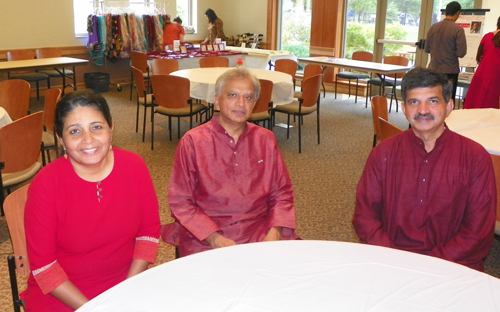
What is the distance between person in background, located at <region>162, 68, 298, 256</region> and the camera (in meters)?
2.16

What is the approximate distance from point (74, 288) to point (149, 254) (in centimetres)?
29

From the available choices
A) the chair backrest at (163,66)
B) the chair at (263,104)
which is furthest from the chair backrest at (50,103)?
the chair backrest at (163,66)

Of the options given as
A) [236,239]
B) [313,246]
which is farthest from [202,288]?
[236,239]

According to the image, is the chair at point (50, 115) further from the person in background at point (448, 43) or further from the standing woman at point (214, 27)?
the standing woman at point (214, 27)

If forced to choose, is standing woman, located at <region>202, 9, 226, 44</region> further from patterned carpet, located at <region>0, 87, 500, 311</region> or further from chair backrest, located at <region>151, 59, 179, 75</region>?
chair backrest, located at <region>151, 59, 179, 75</region>

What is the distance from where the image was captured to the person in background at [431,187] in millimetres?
1934

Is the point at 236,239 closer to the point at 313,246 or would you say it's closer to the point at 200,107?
the point at 313,246

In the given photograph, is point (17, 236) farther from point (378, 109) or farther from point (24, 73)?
point (24, 73)

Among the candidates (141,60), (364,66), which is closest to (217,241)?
(364,66)

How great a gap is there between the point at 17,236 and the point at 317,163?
3755 mm

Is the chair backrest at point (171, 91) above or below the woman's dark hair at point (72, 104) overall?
below

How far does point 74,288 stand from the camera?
165 centimetres

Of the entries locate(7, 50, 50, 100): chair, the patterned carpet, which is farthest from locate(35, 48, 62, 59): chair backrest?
the patterned carpet

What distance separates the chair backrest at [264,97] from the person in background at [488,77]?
8.13ft
